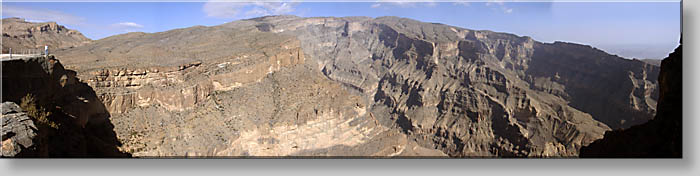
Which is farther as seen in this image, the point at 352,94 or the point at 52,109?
the point at 352,94

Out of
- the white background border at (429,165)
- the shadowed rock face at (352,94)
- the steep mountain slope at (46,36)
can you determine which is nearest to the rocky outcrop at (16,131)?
the white background border at (429,165)

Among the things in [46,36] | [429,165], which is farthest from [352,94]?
Answer: [46,36]

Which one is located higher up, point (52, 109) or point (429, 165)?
point (52, 109)

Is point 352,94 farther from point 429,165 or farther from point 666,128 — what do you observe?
point 666,128

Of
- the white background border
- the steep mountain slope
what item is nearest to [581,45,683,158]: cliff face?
the white background border

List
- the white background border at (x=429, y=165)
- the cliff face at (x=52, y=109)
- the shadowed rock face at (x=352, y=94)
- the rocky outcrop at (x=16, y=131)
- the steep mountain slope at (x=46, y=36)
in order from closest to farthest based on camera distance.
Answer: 1. the rocky outcrop at (x=16, y=131)
2. the cliff face at (x=52, y=109)
3. the white background border at (x=429, y=165)
4. the shadowed rock face at (x=352, y=94)
5. the steep mountain slope at (x=46, y=36)

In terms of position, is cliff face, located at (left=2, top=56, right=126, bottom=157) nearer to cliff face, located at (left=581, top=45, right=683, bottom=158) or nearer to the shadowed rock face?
the shadowed rock face

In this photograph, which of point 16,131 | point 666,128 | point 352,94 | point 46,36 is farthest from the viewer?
point 352,94

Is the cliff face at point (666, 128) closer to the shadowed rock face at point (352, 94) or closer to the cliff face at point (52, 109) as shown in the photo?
the shadowed rock face at point (352, 94)
